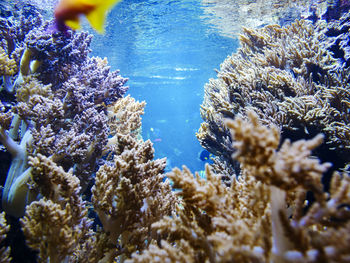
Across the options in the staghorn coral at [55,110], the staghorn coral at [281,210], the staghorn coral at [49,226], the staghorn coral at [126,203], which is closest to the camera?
the staghorn coral at [281,210]

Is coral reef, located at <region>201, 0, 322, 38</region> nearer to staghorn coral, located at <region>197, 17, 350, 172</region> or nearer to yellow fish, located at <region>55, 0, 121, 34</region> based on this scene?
staghorn coral, located at <region>197, 17, 350, 172</region>

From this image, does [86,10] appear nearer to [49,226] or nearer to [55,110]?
[55,110]

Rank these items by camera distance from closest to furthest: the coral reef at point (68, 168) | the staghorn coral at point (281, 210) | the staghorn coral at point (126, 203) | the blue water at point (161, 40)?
the staghorn coral at point (281, 210)
the coral reef at point (68, 168)
the staghorn coral at point (126, 203)
the blue water at point (161, 40)

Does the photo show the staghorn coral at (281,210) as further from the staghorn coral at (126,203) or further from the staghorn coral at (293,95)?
the staghorn coral at (293,95)

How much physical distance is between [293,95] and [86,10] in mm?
4113

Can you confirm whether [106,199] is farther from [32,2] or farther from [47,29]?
[32,2]

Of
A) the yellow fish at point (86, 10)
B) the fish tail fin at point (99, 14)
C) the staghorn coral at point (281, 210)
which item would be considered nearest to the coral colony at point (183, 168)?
the staghorn coral at point (281, 210)

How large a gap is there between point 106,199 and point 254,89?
3.86 m

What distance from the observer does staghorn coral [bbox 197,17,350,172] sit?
3634 millimetres

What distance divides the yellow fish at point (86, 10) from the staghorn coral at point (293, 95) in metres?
3.07

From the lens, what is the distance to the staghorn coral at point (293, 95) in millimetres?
3634

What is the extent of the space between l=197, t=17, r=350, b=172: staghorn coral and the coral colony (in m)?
0.03

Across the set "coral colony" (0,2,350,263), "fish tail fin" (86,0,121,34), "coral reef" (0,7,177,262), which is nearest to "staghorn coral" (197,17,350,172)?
"coral colony" (0,2,350,263)

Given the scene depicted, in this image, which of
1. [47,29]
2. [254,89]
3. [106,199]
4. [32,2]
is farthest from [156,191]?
[32,2]
